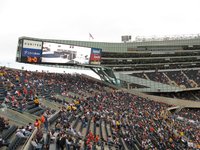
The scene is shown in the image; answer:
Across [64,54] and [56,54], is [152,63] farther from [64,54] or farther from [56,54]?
[56,54]

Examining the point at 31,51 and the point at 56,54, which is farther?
the point at 56,54

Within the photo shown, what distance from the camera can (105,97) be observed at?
38.2 metres

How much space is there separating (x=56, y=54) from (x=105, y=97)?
9.31 meters

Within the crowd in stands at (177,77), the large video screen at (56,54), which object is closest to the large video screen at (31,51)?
the large video screen at (56,54)

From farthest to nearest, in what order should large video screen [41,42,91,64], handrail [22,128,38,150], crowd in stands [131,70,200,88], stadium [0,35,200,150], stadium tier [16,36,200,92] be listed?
crowd in stands [131,70,200,88], stadium tier [16,36,200,92], large video screen [41,42,91,64], stadium [0,35,200,150], handrail [22,128,38,150]

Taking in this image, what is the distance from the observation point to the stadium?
17.0 meters

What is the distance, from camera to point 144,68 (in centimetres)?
6250

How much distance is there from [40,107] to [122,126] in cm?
690

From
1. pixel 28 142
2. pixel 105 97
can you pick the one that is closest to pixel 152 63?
pixel 105 97

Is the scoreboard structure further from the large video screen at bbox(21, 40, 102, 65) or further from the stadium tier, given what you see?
the stadium tier

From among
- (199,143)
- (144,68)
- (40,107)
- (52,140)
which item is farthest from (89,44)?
(52,140)

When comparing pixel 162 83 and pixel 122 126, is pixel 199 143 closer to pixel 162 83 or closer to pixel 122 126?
pixel 122 126

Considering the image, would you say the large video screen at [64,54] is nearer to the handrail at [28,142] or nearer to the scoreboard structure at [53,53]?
the scoreboard structure at [53,53]

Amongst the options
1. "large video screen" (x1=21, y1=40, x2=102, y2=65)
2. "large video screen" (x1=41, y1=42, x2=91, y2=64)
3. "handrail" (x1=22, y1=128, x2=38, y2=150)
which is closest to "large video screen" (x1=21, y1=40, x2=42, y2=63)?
"large video screen" (x1=21, y1=40, x2=102, y2=65)
